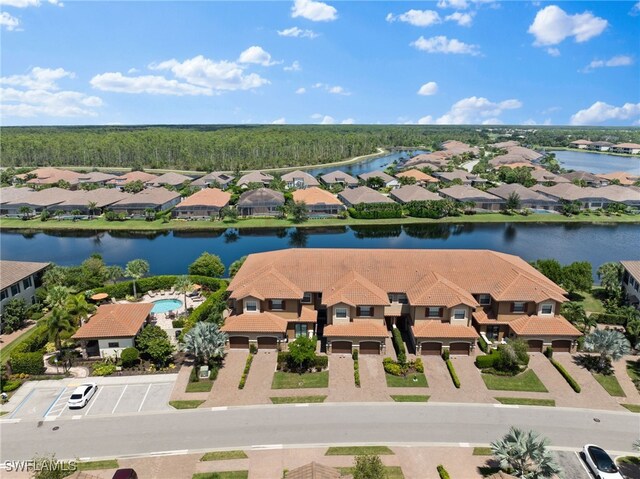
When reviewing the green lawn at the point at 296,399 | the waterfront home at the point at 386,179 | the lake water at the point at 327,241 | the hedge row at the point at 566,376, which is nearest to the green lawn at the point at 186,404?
the green lawn at the point at 296,399

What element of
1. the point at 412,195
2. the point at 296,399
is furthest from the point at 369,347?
the point at 412,195

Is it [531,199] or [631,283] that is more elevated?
[531,199]

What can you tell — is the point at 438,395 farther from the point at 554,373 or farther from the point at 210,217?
the point at 210,217

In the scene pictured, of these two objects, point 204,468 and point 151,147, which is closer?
point 204,468

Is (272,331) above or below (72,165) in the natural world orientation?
below

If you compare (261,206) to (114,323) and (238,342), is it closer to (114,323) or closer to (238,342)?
(238,342)

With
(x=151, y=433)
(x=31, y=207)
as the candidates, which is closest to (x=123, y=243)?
(x=31, y=207)

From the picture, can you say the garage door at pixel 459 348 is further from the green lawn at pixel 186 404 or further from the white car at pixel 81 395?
the white car at pixel 81 395

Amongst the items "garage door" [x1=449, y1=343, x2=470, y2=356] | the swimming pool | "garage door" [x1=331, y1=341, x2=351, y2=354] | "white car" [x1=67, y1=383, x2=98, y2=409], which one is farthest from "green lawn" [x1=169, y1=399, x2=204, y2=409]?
"garage door" [x1=449, y1=343, x2=470, y2=356]
